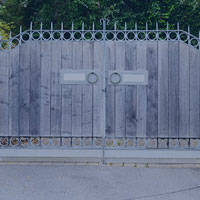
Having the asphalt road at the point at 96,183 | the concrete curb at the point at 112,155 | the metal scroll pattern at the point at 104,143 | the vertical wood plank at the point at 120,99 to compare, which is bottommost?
the asphalt road at the point at 96,183

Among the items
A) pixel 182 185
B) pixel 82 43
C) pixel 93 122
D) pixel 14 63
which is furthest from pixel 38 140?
pixel 182 185

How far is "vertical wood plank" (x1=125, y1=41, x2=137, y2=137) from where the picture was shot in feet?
16.6

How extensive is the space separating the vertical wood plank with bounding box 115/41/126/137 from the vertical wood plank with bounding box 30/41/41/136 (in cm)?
142

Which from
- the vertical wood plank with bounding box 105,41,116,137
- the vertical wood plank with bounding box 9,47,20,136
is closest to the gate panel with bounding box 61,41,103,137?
the vertical wood plank with bounding box 105,41,116,137

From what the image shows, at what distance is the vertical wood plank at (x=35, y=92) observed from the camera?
5098 millimetres

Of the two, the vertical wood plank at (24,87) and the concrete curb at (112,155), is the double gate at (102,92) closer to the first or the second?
the vertical wood plank at (24,87)

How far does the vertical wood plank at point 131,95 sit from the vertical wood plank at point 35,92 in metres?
1.60

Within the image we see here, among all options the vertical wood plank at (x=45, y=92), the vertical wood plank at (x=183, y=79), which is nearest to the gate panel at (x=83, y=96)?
the vertical wood plank at (x=45, y=92)

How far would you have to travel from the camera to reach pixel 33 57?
16.8 feet

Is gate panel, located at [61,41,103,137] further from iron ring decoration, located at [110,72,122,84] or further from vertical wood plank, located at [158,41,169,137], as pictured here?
vertical wood plank, located at [158,41,169,137]

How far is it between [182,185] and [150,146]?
113 centimetres

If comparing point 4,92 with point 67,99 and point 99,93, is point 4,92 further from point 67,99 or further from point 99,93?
point 99,93

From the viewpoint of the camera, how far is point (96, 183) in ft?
13.6

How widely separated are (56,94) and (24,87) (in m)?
0.60
